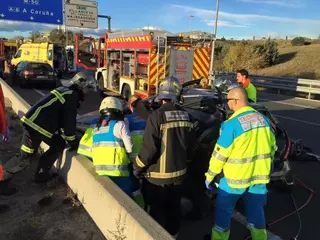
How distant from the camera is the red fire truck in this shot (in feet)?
34.0

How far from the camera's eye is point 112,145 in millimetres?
3557

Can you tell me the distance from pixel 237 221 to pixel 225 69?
26.9m

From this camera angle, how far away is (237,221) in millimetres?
4168

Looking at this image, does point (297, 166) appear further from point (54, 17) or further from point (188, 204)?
point (54, 17)

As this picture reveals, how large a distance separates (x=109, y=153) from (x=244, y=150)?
144cm

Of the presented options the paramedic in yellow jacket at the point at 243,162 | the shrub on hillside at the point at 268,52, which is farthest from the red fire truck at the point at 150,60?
the shrub on hillside at the point at 268,52

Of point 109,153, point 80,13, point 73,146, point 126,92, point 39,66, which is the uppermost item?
point 80,13

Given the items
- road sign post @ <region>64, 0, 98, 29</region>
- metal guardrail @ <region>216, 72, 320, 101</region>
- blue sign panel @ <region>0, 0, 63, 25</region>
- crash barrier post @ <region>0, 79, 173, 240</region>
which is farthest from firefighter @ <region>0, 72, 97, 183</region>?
road sign post @ <region>64, 0, 98, 29</region>

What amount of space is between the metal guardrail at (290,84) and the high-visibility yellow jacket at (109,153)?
11.8 metres

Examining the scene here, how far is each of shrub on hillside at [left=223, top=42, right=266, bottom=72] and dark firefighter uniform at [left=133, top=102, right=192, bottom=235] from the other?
26.5m

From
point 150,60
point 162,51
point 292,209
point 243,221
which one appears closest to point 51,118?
point 243,221

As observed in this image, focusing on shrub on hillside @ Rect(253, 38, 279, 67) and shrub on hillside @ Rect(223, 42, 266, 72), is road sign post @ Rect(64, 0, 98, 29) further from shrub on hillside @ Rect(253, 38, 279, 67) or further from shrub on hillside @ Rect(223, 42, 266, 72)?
shrub on hillside @ Rect(253, 38, 279, 67)

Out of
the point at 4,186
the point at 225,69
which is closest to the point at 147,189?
the point at 4,186

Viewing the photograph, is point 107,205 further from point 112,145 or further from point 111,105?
point 111,105
